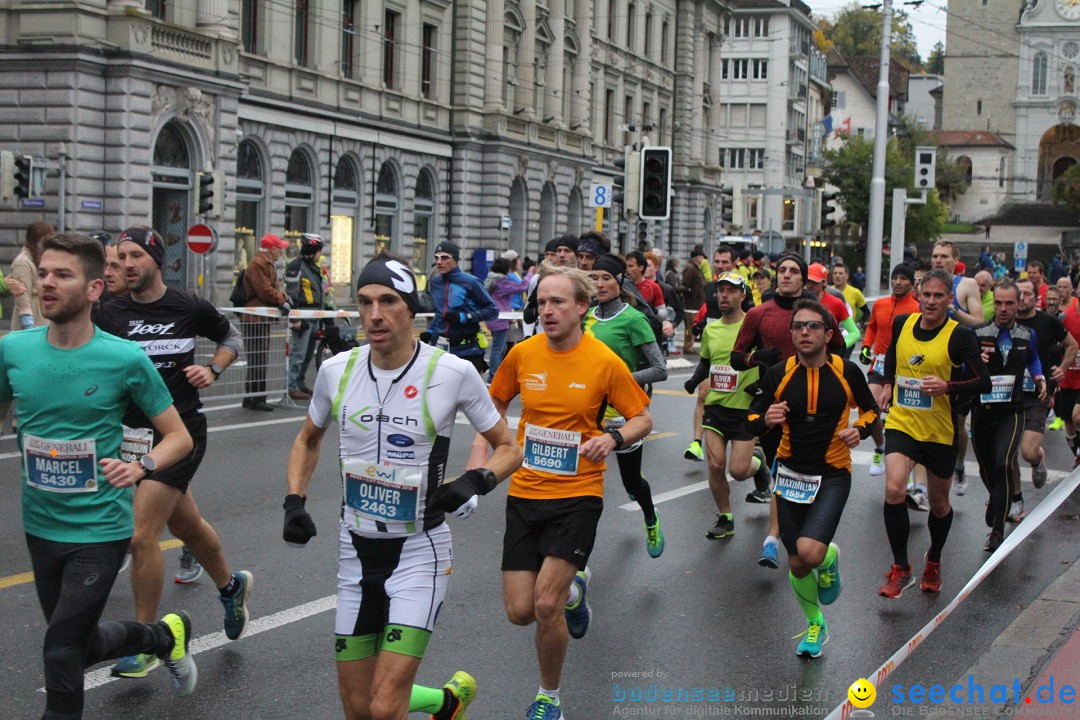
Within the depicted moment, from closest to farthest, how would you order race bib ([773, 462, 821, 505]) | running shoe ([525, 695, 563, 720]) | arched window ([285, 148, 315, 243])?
running shoe ([525, 695, 563, 720]) → race bib ([773, 462, 821, 505]) → arched window ([285, 148, 315, 243])

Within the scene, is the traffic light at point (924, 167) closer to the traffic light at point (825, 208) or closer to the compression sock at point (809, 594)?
the traffic light at point (825, 208)

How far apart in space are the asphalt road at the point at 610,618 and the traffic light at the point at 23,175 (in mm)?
17080

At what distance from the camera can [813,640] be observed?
653cm

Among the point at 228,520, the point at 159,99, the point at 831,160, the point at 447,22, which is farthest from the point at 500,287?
the point at 831,160

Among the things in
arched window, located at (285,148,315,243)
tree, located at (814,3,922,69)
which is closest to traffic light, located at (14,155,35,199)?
arched window, located at (285,148,315,243)

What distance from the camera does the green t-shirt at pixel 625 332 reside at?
808 cm

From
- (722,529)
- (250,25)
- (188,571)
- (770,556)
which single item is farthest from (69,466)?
(250,25)

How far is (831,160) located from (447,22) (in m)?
40.4

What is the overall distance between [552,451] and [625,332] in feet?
8.36

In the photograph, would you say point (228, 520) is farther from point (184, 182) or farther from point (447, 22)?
point (447, 22)

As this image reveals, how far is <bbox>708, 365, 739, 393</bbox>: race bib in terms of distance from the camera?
9492 millimetres

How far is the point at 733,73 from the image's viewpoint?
9556 cm

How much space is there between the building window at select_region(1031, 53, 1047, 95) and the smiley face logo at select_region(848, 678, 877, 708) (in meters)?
125

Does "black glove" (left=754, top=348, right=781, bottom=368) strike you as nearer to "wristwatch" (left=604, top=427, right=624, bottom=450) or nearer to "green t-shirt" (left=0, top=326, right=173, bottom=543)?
"wristwatch" (left=604, top=427, right=624, bottom=450)
